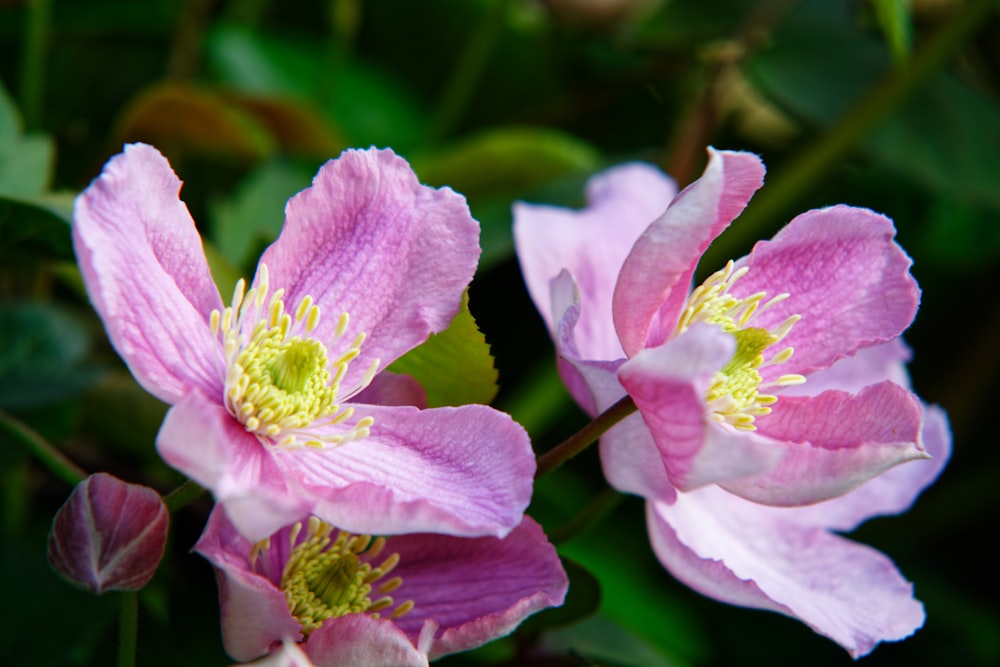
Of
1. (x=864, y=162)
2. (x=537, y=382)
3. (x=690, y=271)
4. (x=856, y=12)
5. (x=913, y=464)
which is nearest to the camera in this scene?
(x=690, y=271)

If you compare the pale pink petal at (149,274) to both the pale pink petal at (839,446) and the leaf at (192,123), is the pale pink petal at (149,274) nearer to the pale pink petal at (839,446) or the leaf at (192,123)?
the pale pink petal at (839,446)

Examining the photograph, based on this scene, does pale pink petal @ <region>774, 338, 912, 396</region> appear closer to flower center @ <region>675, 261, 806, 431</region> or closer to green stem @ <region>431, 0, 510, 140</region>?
flower center @ <region>675, 261, 806, 431</region>

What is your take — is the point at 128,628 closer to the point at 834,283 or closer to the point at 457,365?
the point at 457,365

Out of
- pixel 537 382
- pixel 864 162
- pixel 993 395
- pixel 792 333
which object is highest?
pixel 792 333

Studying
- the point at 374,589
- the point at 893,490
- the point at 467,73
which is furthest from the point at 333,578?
the point at 467,73

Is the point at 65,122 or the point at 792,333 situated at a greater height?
the point at 792,333

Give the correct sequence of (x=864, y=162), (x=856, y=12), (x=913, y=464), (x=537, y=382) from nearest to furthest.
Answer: (x=913, y=464), (x=537, y=382), (x=864, y=162), (x=856, y=12)

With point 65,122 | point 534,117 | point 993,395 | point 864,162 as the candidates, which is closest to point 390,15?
point 534,117

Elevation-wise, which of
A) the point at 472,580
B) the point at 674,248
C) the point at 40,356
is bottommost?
the point at 40,356

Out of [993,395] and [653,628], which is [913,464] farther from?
[993,395]
